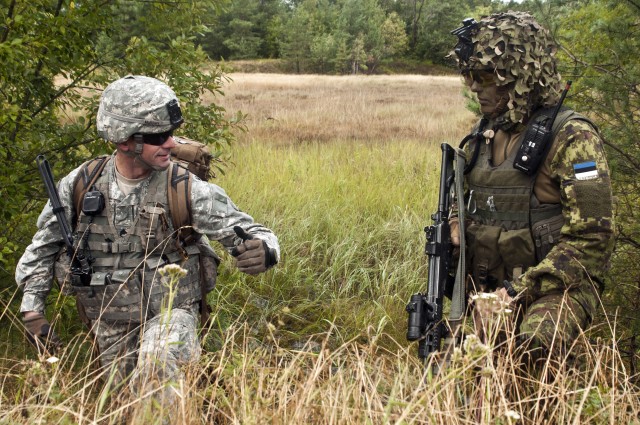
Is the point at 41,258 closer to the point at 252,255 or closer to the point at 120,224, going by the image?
the point at 120,224

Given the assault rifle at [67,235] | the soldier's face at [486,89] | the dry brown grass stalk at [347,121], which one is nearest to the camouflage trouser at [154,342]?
the assault rifle at [67,235]

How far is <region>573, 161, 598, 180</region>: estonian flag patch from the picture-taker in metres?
2.61

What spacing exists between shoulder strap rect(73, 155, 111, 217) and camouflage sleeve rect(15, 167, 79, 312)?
0.03 metres

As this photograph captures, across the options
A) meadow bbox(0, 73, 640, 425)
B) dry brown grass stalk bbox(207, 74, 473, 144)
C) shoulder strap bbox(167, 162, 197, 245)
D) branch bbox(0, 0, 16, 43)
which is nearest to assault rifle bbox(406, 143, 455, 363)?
meadow bbox(0, 73, 640, 425)

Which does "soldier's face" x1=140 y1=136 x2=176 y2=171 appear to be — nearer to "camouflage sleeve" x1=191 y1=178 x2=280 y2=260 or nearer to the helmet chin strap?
the helmet chin strap

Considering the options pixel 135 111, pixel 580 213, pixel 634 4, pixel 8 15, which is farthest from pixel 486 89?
pixel 8 15

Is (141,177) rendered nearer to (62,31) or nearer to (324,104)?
(62,31)

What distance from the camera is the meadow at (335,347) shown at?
6.43ft

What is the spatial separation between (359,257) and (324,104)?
34.6ft

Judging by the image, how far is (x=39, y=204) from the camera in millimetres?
4086

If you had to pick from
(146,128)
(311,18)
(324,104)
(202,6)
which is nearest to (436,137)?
(324,104)

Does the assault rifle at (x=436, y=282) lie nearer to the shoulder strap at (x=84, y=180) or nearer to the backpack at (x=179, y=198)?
the backpack at (x=179, y=198)

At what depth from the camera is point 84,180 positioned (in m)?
2.93

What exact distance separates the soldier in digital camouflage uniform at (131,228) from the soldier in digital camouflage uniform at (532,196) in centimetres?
106
